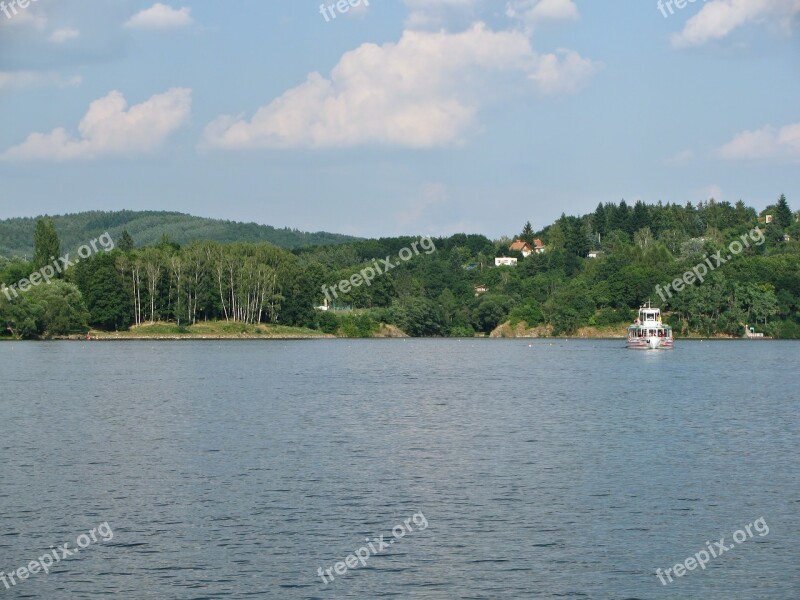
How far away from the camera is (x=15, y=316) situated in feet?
515

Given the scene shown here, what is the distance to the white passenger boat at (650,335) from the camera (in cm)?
15238

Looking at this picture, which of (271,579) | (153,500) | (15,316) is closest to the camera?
(271,579)

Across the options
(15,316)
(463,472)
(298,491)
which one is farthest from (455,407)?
(15,316)

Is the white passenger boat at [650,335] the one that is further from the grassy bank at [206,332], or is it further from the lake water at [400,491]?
the lake water at [400,491]

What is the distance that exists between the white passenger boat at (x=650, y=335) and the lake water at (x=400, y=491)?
261 feet

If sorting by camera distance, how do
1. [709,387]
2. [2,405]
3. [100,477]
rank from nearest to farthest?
[100,477] → [2,405] → [709,387]

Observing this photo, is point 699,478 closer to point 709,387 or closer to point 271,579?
point 271,579

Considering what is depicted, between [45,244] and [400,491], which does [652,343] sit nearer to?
[45,244]

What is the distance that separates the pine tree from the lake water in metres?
113

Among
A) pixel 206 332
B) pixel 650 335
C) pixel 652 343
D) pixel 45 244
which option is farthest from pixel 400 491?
pixel 45 244

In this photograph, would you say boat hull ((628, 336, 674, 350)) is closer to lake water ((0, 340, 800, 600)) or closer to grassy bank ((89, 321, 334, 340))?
grassy bank ((89, 321, 334, 340))

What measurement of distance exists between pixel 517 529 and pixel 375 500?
Answer: 565 centimetres

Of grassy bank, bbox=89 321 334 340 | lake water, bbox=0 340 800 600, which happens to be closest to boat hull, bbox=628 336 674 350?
grassy bank, bbox=89 321 334 340

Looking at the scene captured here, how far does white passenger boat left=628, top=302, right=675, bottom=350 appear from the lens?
152375 mm
